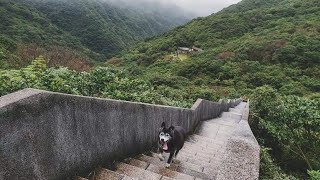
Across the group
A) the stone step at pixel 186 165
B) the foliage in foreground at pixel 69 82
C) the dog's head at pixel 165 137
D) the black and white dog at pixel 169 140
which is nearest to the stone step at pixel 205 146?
the foliage in foreground at pixel 69 82

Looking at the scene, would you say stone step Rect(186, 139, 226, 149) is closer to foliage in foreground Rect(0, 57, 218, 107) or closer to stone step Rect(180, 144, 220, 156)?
stone step Rect(180, 144, 220, 156)

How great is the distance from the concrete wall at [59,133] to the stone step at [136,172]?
0.57 ft

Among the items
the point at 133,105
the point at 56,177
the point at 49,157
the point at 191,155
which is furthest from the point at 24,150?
the point at 191,155

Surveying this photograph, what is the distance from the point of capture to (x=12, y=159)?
8.64 ft

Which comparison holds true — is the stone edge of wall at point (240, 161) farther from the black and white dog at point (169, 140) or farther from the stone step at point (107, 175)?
the black and white dog at point (169, 140)

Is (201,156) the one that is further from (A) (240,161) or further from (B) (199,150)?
(A) (240,161)

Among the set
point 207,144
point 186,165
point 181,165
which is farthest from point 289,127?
point 181,165

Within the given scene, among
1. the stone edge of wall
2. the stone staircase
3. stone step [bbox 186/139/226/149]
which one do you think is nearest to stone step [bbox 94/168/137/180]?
the stone staircase

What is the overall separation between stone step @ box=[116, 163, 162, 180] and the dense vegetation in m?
1.55

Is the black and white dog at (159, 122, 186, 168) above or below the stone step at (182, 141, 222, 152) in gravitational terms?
above

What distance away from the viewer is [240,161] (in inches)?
125

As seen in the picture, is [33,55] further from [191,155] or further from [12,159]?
[12,159]

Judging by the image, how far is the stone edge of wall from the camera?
2.94m

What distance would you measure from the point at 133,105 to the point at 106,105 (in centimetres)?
94
